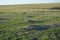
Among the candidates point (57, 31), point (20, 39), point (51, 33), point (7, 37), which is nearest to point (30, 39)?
point (20, 39)

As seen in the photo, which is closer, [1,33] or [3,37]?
[3,37]

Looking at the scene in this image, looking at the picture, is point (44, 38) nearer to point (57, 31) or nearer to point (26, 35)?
point (26, 35)

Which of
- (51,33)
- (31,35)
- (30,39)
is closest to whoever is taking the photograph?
(30,39)

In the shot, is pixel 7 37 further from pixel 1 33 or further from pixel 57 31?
pixel 57 31

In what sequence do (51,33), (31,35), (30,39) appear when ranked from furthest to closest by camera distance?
(51,33), (31,35), (30,39)

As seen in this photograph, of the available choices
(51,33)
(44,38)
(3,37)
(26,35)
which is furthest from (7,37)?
(51,33)

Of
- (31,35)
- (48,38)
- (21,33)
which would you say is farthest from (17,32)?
(48,38)

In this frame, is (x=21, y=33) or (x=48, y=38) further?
(x=21, y=33)

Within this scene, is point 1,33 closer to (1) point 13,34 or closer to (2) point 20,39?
(1) point 13,34
